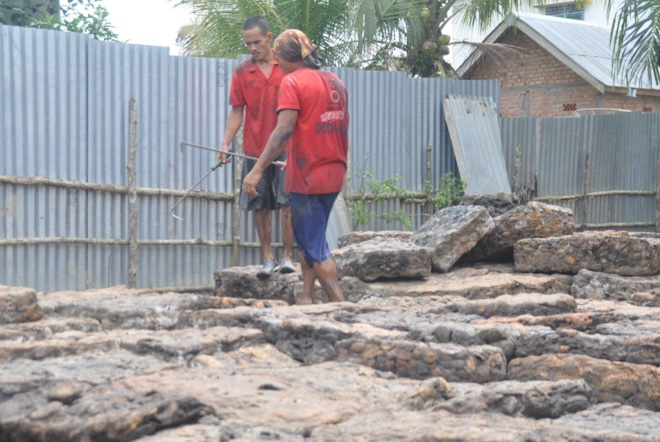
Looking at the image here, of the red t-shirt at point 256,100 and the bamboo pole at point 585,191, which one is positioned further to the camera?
the bamboo pole at point 585,191

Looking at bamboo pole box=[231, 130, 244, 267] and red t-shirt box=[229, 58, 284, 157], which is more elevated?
red t-shirt box=[229, 58, 284, 157]

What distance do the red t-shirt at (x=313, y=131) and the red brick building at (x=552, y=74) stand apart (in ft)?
43.5

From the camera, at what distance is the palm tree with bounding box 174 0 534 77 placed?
1280 cm

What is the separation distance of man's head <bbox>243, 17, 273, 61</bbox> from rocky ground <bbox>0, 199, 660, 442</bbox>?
2.05 metres

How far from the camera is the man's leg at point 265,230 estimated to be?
6754mm

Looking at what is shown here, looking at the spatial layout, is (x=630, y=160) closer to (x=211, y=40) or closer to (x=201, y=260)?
(x=211, y=40)

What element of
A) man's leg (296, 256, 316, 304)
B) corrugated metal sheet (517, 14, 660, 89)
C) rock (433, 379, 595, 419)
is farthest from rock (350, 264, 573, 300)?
corrugated metal sheet (517, 14, 660, 89)

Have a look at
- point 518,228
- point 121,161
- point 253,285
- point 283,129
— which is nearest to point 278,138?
point 283,129

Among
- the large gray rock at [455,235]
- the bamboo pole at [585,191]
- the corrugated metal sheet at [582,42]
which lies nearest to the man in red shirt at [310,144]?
the large gray rock at [455,235]

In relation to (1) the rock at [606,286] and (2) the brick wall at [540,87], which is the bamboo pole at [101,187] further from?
(2) the brick wall at [540,87]

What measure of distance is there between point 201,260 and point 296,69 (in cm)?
369

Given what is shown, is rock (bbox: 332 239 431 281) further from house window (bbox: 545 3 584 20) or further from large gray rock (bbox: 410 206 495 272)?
house window (bbox: 545 3 584 20)

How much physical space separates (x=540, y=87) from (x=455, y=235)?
12930mm

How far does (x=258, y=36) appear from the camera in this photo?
6621mm
